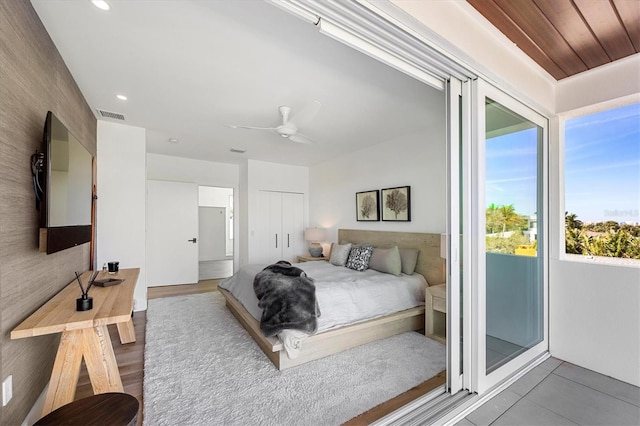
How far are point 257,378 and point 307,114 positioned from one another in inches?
95.4

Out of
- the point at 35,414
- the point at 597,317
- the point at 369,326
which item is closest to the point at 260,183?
the point at 369,326

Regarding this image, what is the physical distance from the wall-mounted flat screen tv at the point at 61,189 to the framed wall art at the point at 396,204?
3742 mm

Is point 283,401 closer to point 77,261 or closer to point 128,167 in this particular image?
point 77,261

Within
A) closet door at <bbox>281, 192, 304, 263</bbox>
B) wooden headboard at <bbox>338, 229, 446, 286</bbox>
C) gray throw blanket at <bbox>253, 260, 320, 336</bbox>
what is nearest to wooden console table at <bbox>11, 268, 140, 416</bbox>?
gray throw blanket at <bbox>253, 260, 320, 336</bbox>

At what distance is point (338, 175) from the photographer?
5.53m

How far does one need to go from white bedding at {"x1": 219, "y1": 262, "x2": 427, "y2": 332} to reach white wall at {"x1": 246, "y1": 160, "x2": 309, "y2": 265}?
198cm

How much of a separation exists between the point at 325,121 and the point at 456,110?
1.94 m

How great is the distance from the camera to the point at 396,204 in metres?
4.20

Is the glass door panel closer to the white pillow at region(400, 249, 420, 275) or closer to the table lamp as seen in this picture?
the white pillow at region(400, 249, 420, 275)

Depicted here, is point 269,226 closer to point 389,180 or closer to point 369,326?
point 389,180

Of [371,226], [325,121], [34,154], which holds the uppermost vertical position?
[325,121]

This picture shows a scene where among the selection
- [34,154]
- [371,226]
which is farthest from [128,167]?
[371,226]

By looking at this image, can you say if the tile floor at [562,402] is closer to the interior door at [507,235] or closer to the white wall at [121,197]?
the interior door at [507,235]

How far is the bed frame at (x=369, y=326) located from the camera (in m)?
2.50
